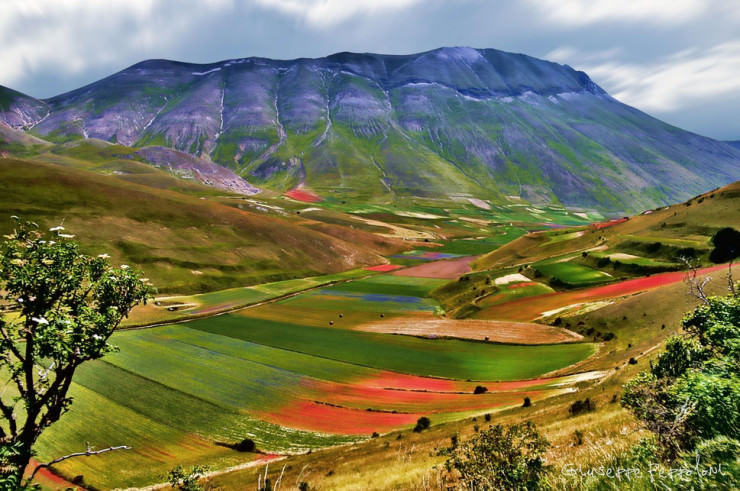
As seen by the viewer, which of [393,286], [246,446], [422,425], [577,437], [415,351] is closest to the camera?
[577,437]

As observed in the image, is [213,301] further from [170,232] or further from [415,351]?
[415,351]

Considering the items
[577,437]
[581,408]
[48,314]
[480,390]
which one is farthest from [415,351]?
[48,314]

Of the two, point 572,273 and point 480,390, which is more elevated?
point 572,273

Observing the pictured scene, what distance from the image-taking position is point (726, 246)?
7006cm

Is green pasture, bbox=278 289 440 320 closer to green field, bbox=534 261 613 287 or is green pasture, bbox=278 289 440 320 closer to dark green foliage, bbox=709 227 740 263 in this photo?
green field, bbox=534 261 613 287

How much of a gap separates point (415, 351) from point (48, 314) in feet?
169

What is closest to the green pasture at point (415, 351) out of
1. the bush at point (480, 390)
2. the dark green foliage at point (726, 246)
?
the bush at point (480, 390)

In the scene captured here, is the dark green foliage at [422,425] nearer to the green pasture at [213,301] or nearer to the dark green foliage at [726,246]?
the green pasture at [213,301]

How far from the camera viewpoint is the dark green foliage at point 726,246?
68188 millimetres

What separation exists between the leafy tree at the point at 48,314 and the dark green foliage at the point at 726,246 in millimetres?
91649

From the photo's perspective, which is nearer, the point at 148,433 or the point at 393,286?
the point at 148,433

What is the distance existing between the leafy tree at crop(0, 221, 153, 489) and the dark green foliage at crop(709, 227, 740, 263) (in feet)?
301

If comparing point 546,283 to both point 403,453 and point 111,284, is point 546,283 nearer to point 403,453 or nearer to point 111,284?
point 403,453

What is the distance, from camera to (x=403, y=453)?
1075 inches
